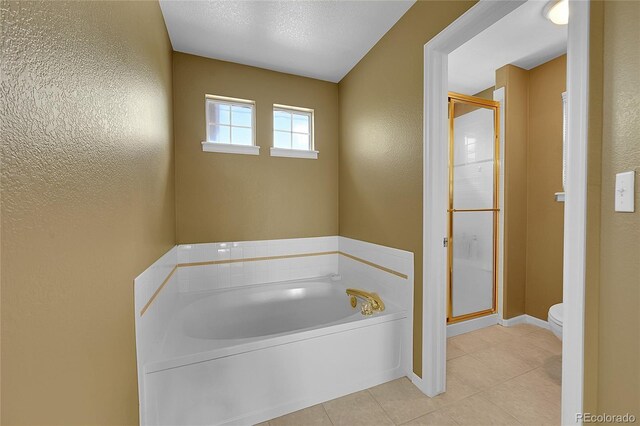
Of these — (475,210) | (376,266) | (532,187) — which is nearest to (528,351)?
(475,210)

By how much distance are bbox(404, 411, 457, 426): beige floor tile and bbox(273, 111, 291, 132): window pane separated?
2618 millimetres

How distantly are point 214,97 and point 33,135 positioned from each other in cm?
218

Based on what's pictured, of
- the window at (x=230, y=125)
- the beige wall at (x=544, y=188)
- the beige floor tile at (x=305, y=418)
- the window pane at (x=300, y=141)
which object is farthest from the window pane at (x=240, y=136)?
the beige wall at (x=544, y=188)

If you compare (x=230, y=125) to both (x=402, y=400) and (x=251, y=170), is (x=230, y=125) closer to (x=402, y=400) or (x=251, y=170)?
(x=251, y=170)

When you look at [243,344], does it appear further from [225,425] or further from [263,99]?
[263,99]

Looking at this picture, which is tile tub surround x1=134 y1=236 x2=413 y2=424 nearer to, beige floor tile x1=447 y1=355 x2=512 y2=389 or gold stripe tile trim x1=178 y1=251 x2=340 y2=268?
gold stripe tile trim x1=178 y1=251 x2=340 y2=268

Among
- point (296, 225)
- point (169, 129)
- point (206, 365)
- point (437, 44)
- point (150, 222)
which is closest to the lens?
point (206, 365)

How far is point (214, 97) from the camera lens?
2510 mm

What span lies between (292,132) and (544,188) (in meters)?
2.59

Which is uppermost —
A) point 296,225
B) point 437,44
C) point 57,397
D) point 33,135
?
point 437,44

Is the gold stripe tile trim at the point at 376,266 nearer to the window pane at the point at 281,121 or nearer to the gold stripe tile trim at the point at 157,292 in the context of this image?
the window pane at the point at 281,121

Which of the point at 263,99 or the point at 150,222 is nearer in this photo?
the point at 150,222

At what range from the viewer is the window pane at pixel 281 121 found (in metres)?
2.74

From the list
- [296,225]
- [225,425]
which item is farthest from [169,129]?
[225,425]
